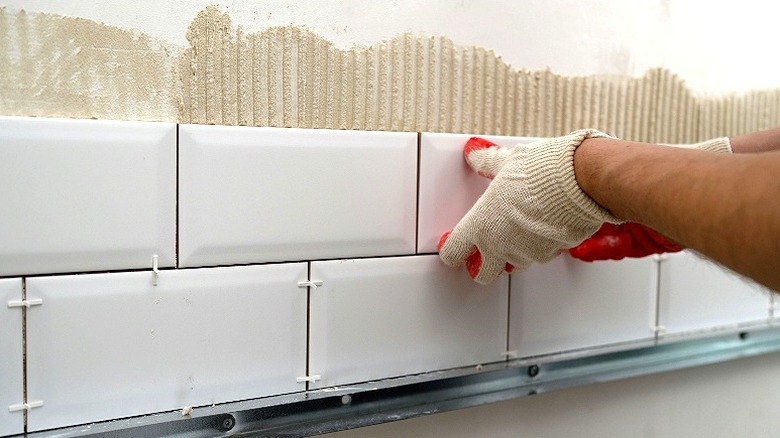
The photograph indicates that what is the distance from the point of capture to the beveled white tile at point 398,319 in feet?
3.29

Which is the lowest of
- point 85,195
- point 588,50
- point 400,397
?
point 400,397

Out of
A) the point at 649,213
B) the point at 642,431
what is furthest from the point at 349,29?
the point at 642,431

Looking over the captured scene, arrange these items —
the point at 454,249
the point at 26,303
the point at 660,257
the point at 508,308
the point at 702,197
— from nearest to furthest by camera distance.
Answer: the point at 702,197, the point at 26,303, the point at 454,249, the point at 508,308, the point at 660,257

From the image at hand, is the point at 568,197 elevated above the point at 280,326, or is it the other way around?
the point at 568,197

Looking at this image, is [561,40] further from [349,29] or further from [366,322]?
[366,322]

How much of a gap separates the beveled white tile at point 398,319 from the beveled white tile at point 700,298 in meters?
0.42

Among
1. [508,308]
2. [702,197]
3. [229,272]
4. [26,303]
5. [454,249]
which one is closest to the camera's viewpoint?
[702,197]

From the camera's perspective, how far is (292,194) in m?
0.96

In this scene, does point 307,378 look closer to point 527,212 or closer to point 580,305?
point 527,212

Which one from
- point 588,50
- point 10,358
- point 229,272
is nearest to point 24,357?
point 10,358

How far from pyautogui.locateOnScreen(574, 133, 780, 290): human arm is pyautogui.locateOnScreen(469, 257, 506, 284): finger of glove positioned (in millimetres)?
245

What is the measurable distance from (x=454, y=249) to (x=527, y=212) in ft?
0.61

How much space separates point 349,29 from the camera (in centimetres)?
101

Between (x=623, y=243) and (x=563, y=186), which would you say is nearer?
(x=563, y=186)
